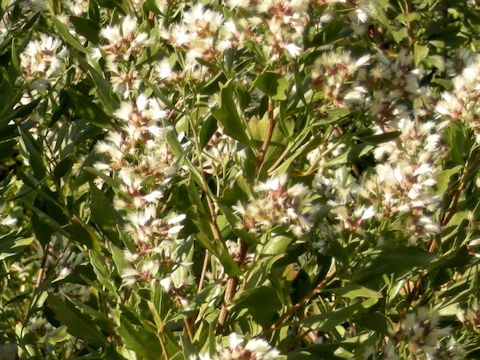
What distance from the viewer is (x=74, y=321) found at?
6.75 feet

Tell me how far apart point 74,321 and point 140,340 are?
0.24 metres

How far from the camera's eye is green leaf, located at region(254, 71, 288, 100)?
184 centimetres

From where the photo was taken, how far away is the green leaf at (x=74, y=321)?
6.62 ft

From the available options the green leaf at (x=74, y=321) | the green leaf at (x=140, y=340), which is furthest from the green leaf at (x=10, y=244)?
the green leaf at (x=140, y=340)

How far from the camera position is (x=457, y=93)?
2.26 meters

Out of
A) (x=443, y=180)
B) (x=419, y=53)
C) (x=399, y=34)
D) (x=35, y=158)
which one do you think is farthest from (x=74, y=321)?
(x=399, y=34)

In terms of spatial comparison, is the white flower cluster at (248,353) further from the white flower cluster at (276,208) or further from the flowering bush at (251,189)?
the white flower cluster at (276,208)

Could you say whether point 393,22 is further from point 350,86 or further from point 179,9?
point 350,86

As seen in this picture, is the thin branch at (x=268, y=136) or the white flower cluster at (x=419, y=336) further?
the white flower cluster at (x=419, y=336)

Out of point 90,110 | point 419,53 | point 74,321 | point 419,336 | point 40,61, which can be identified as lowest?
point 419,336

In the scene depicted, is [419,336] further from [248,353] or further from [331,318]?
[248,353]

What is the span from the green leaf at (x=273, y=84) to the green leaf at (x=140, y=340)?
1.76ft

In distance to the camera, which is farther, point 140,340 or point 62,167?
point 62,167

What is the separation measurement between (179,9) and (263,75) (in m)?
0.71
